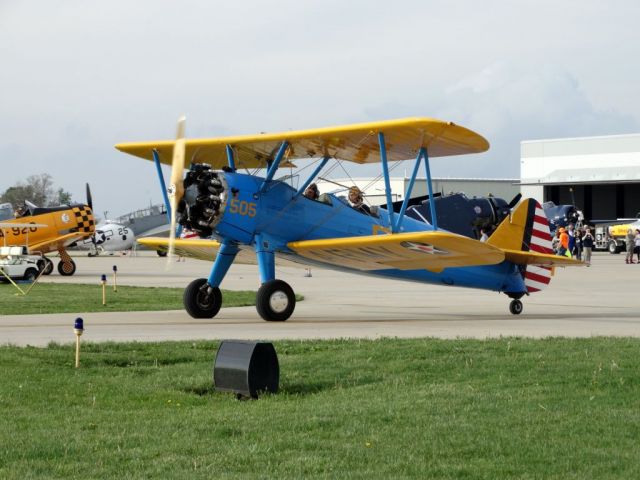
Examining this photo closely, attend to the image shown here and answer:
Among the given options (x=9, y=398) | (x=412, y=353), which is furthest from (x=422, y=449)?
(x=412, y=353)

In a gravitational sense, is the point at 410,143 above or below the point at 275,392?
above

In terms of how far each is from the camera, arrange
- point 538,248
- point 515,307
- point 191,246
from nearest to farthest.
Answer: point 515,307 < point 191,246 < point 538,248

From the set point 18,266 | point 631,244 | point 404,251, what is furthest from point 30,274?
point 631,244

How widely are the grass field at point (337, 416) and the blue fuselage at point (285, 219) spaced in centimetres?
522

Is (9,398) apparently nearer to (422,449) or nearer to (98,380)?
(98,380)

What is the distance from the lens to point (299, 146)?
Answer: 17.1m

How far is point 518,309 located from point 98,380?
36.2 ft

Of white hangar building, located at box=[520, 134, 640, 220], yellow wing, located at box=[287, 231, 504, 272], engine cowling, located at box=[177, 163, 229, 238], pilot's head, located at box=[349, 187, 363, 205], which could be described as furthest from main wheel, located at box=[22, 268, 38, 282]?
white hangar building, located at box=[520, 134, 640, 220]

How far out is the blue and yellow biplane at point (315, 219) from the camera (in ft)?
52.3

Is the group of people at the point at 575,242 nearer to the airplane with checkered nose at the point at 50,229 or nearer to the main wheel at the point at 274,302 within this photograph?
the airplane with checkered nose at the point at 50,229

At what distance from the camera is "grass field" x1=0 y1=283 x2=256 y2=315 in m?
19.2

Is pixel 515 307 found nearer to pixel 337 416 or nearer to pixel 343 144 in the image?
pixel 343 144

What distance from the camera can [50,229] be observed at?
35969mm

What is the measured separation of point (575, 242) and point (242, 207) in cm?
3413
